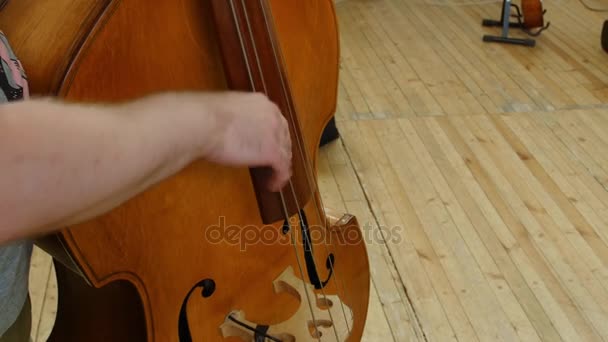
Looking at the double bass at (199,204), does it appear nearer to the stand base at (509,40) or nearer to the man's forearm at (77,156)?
the man's forearm at (77,156)

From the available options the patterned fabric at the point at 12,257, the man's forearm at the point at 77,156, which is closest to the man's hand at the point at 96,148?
the man's forearm at the point at 77,156

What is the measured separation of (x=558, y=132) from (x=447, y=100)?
49 centimetres

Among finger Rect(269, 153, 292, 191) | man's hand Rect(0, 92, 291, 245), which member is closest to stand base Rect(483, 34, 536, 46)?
finger Rect(269, 153, 292, 191)

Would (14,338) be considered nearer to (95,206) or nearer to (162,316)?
(162,316)

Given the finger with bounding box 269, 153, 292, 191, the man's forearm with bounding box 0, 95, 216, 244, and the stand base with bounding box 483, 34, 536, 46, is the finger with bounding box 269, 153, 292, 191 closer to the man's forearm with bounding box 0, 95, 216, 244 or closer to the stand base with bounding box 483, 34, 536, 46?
the man's forearm with bounding box 0, 95, 216, 244

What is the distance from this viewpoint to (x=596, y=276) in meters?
1.80

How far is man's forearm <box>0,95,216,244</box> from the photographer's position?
431 millimetres

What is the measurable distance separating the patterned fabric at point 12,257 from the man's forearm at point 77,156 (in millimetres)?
133

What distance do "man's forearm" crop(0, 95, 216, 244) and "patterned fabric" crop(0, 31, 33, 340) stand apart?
0.44ft

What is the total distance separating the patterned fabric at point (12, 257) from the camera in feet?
1.89

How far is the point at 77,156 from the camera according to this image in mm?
457

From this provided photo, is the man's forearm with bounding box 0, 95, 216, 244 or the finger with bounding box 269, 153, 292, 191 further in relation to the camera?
the finger with bounding box 269, 153, 292, 191

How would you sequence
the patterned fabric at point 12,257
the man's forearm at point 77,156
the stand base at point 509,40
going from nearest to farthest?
the man's forearm at point 77,156
the patterned fabric at point 12,257
the stand base at point 509,40

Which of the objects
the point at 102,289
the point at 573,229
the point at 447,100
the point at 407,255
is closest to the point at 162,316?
the point at 102,289
